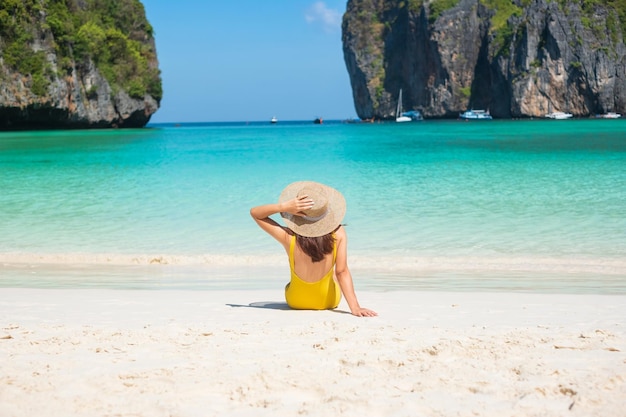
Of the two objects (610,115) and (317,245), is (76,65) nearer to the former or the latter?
(317,245)

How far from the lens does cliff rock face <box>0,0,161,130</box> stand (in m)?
52.2

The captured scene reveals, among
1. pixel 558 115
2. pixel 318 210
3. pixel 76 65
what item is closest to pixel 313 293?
pixel 318 210

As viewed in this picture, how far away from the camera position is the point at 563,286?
6652 mm

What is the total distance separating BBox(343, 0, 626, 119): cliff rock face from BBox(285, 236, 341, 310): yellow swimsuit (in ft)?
323

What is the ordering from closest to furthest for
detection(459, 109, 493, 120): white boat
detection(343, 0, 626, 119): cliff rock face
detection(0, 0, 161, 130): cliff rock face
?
detection(0, 0, 161, 130): cliff rock face
detection(343, 0, 626, 119): cliff rock face
detection(459, 109, 493, 120): white boat

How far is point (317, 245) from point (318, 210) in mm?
362

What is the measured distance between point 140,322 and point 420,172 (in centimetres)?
1559

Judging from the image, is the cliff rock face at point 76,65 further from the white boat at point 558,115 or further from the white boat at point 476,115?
the white boat at point 558,115

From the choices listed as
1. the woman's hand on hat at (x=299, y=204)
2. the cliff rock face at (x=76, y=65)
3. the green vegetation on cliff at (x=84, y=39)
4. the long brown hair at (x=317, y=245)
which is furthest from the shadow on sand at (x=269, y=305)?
the green vegetation on cliff at (x=84, y=39)

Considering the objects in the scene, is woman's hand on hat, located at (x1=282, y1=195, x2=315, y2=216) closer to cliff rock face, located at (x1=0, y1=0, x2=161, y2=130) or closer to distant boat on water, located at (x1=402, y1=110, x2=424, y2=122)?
cliff rock face, located at (x1=0, y1=0, x2=161, y2=130)

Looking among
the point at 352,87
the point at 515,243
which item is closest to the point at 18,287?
the point at 515,243

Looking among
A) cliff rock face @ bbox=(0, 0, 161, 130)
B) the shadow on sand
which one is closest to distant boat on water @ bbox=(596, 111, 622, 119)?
cliff rock face @ bbox=(0, 0, 161, 130)

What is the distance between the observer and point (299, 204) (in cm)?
455

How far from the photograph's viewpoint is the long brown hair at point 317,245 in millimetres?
4801
